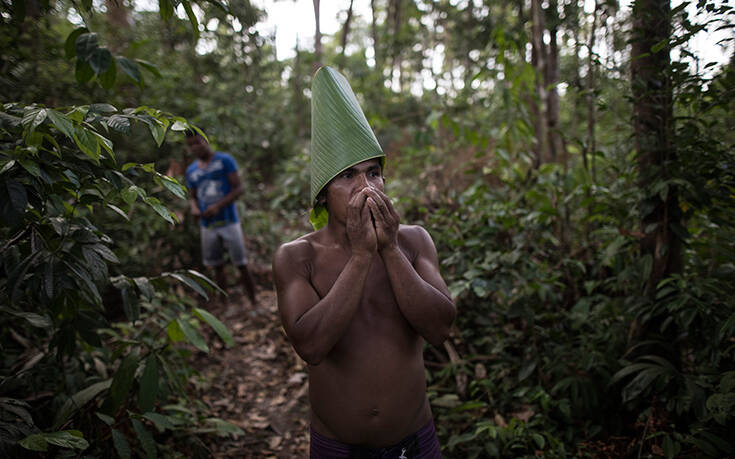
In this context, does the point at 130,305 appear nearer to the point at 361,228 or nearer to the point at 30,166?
the point at 30,166

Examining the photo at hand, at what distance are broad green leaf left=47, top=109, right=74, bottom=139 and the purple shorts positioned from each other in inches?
50.5

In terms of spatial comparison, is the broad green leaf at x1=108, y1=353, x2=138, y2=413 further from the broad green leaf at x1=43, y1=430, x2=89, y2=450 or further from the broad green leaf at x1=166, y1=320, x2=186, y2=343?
the broad green leaf at x1=43, y1=430, x2=89, y2=450

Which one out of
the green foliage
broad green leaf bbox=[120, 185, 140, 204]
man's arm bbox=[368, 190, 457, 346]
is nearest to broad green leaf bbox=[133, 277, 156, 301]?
the green foliage

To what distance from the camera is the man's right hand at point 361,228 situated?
144cm

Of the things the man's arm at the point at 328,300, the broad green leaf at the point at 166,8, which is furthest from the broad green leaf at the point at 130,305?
the broad green leaf at the point at 166,8

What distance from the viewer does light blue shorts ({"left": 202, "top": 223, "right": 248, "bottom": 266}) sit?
4.79 meters

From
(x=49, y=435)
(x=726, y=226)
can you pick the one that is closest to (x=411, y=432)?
(x=49, y=435)

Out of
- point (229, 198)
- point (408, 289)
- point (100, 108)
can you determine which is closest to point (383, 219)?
point (408, 289)

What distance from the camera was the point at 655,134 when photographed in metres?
2.22

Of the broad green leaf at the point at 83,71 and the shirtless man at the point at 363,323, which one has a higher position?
the broad green leaf at the point at 83,71

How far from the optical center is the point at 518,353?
3.06 m

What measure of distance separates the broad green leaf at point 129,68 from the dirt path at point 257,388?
2336mm

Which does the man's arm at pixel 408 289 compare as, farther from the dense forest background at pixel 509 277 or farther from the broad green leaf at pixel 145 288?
the broad green leaf at pixel 145 288

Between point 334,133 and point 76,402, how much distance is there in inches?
68.3
